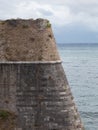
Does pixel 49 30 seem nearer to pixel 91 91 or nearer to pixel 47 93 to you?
pixel 47 93

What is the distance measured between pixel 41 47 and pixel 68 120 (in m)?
3.78

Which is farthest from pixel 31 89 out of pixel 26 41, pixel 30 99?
pixel 26 41

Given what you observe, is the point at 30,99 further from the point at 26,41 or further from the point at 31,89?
the point at 26,41

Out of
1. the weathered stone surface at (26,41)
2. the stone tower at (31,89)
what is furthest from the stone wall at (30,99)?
the weathered stone surface at (26,41)

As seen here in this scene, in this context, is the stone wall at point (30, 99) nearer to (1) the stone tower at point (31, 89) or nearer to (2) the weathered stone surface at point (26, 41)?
(1) the stone tower at point (31, 89)

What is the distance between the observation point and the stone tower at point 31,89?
22.6 meters

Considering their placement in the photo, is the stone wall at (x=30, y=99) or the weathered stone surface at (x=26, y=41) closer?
the stone wall at (x=30, y=99)

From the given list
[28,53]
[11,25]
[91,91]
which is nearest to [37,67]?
[28,53]

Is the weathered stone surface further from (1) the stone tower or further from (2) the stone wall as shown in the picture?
(2) the stone wall

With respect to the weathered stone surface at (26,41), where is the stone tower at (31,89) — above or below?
below

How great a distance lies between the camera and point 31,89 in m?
22.6

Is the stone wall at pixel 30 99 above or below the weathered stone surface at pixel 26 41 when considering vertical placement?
below

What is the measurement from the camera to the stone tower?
22.6 metres

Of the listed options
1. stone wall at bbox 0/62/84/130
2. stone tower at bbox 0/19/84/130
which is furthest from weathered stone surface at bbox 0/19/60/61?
stone wall at bbox 0/62/84/130
